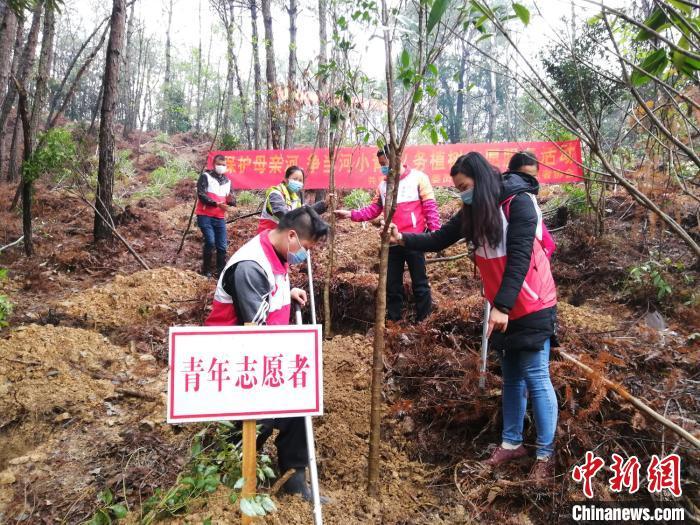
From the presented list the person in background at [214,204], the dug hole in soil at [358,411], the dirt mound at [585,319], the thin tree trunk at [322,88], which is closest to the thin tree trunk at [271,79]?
the thin tree trunk at [322,88]

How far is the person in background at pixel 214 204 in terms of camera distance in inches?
241

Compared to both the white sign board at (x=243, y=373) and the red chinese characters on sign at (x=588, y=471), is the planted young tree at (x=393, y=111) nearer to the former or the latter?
the white sign board at (x=243, y=373)

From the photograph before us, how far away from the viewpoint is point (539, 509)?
217cm

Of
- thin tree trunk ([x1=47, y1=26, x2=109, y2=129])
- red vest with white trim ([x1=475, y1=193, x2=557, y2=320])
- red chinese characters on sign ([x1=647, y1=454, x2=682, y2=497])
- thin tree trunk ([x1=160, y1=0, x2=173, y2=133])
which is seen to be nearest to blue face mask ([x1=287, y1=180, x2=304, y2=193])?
red vest with white trim ([x1=475, y1=193, x2=557, y2=320])

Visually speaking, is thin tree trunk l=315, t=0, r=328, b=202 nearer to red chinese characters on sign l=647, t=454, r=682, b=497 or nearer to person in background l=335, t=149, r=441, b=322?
person in background l=335, t=149, r=441, b=322

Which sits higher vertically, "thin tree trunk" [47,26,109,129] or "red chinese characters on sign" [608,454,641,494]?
"thin tree trunk" [47,26,109,129]

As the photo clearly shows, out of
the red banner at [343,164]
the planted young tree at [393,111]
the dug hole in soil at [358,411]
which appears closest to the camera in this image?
the planted young tree at [393,111]

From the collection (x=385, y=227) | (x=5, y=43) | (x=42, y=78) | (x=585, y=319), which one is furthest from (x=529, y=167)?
(x=5, y=43)

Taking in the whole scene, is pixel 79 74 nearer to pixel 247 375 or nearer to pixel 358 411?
pixel 358 411

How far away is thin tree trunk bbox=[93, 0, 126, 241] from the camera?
272 inches

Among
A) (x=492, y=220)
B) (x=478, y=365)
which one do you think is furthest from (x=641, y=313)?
(x=492, y=220)

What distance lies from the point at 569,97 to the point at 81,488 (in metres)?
8.18

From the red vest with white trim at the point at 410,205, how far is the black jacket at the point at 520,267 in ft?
5.84

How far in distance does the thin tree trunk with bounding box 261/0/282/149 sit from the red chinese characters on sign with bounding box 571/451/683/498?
277 inches
